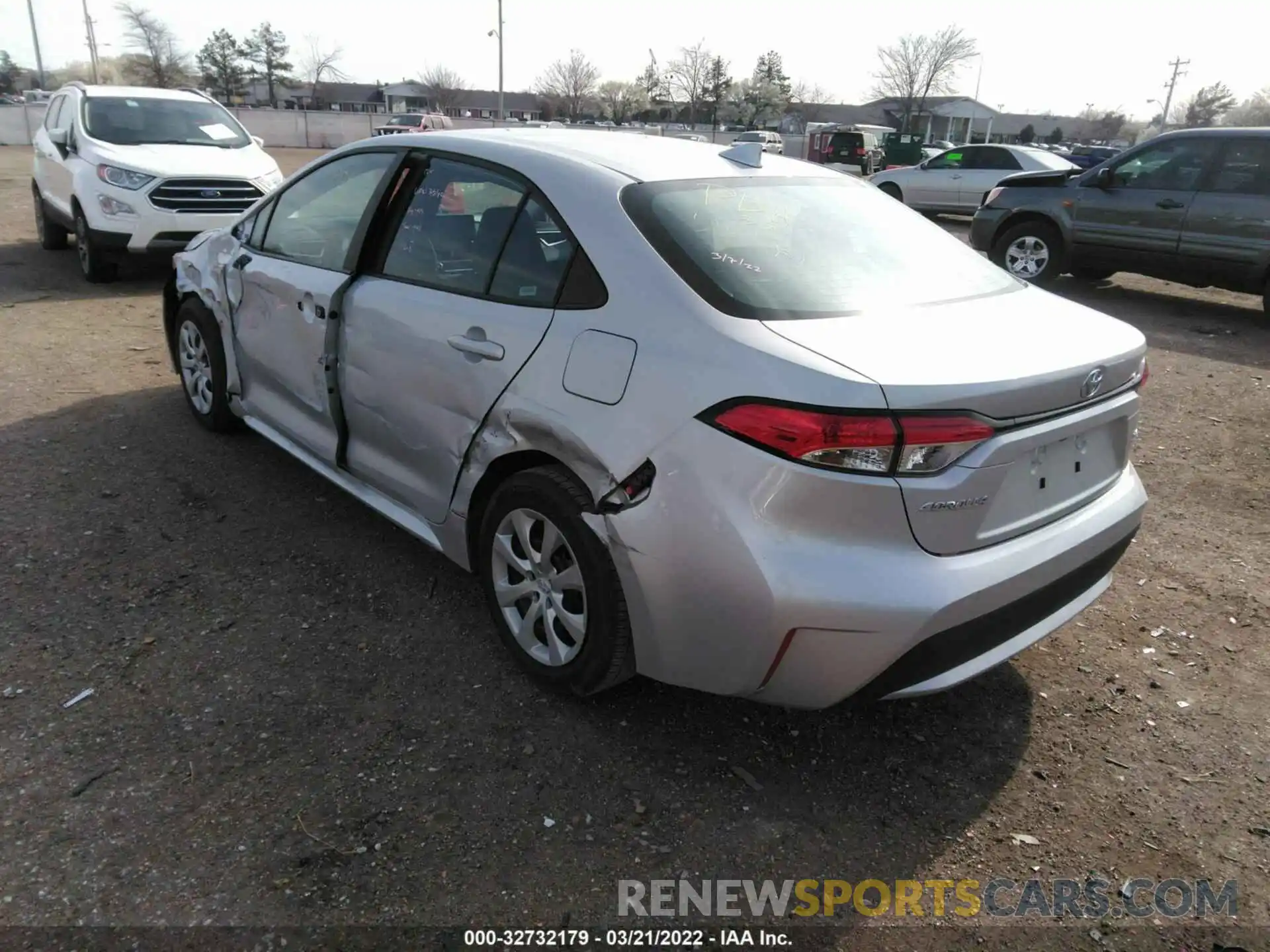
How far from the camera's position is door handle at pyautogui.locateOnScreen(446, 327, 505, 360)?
2.90 meters

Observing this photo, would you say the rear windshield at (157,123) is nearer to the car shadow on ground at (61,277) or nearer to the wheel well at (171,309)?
the car shadow on ground at (61,277)

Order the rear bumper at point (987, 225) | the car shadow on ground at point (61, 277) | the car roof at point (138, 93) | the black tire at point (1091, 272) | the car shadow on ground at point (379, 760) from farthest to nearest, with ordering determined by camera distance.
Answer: the rear bumper at point (987, 225) < the black tire at point (1091, 272) < the car roof at point (138, 93) < the car shadow on ground at point (61, 277) < the car shadow on ground at point (379, 760)

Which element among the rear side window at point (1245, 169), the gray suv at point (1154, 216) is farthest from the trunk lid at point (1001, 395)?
the rear side window at point (1245, 169)

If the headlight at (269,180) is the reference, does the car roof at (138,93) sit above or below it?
above

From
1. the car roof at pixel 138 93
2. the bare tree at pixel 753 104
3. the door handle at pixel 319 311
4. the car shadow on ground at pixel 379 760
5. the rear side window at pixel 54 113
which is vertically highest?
the bare tree at pixel 753 104

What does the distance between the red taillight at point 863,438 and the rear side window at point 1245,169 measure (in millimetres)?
8681

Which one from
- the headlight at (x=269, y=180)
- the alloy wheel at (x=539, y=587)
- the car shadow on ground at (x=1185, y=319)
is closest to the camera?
the alloy wheel at (x=539, y=587)

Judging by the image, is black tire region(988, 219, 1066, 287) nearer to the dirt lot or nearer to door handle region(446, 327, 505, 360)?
the dirt lot

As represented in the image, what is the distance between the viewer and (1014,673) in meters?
3.25

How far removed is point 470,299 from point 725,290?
970mm

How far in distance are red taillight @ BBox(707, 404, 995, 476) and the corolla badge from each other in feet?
1.56

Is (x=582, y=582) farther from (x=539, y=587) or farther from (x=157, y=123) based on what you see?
(x=157, y=123)

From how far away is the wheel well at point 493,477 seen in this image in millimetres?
2828

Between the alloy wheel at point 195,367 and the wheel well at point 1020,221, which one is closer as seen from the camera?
the alloy wheel at point 195,367
